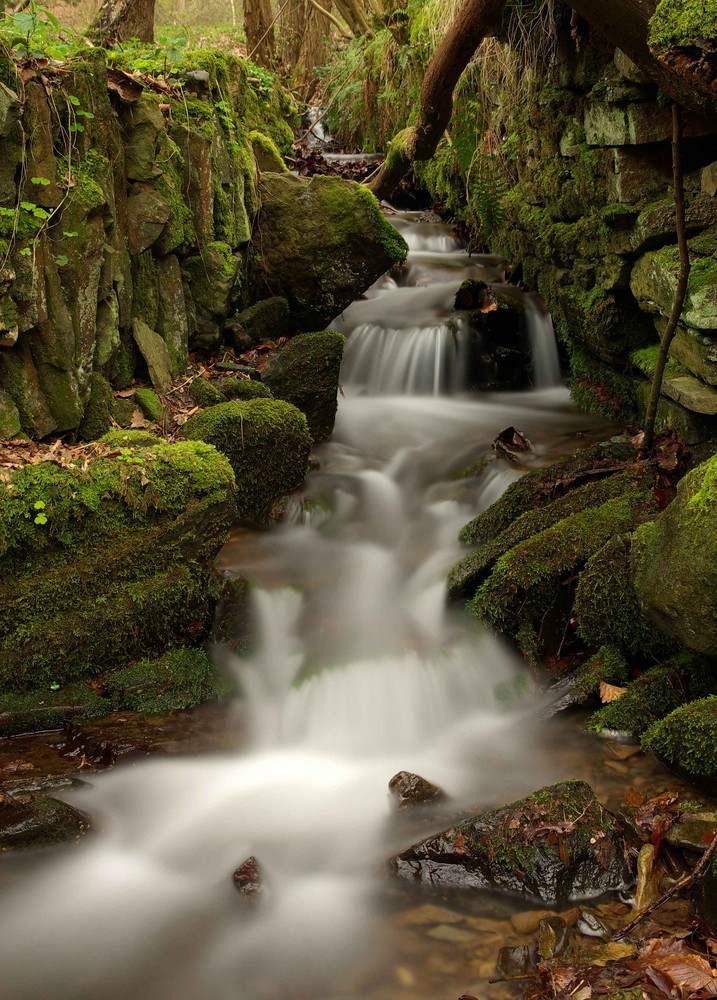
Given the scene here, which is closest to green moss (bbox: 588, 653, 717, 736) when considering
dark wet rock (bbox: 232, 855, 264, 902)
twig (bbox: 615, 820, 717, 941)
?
twig (bbox: 615, 820, 717, 941)

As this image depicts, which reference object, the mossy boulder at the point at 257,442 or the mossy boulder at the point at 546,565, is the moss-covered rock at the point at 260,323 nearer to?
the mossy boulder at the point at 257,442

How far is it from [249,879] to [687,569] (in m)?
2.38

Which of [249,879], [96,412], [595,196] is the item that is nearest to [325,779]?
[249,879]

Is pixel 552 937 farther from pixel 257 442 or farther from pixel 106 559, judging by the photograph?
pixel 257 442

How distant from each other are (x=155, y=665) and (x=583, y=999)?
3006 millimetres

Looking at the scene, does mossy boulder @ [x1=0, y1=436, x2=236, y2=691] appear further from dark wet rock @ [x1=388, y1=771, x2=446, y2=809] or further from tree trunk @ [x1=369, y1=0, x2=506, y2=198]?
tree trunk @ [x1=369, y1=0, x2=506, y2=198]

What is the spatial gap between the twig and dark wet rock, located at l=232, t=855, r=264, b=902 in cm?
145

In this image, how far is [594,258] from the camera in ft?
23.2

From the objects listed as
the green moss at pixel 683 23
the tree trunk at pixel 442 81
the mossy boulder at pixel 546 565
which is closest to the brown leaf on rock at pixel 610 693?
the mossy boulder at pixel 546 565

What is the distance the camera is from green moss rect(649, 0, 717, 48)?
412 cm

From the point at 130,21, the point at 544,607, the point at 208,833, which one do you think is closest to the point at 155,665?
the point at 208,833

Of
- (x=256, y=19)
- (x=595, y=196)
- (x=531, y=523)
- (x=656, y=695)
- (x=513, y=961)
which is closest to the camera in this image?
(x=513, y=961)

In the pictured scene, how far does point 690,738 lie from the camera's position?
140 inches

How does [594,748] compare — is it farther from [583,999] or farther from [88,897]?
[88,897]
